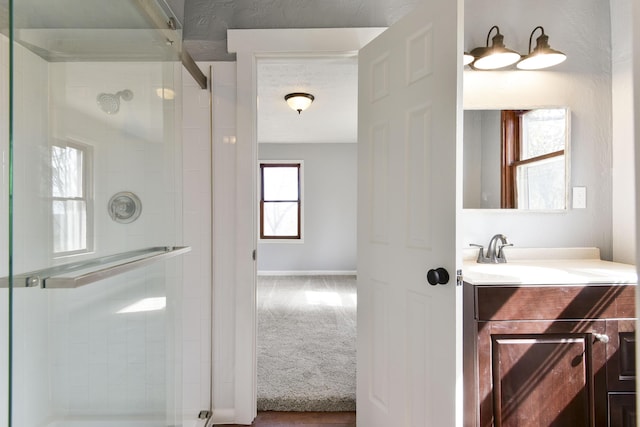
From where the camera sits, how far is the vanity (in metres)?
1.31

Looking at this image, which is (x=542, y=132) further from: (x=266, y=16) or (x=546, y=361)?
(x=266, y=16)

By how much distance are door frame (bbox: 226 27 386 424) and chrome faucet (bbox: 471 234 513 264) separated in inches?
50.8

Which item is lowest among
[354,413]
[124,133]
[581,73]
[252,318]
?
[354,413]

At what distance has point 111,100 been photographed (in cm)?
107

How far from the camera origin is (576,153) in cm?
190

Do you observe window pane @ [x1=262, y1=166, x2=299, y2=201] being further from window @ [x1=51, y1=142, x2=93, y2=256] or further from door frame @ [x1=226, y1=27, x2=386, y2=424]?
window @ [x1=51, y1=142, x2=93, y2=256]

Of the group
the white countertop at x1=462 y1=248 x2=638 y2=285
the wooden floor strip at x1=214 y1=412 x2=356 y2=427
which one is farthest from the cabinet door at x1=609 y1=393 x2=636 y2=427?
the wooden floor strip at x1=214 y1=412 x2=356 y2=427

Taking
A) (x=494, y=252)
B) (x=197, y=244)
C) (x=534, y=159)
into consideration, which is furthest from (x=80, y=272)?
(x=534, y=159)

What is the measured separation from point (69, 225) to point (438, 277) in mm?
1214

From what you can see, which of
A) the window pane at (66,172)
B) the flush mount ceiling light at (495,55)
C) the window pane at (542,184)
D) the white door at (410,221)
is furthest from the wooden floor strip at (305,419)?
the flush mount ceiling light at (495,55)

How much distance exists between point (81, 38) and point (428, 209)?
1.32m

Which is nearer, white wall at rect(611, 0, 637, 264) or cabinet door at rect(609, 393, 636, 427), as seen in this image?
cabinet door at rect(609, 393, 636, 427)

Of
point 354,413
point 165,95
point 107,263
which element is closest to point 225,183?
point 165,95

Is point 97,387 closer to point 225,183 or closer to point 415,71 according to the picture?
point 225,183
